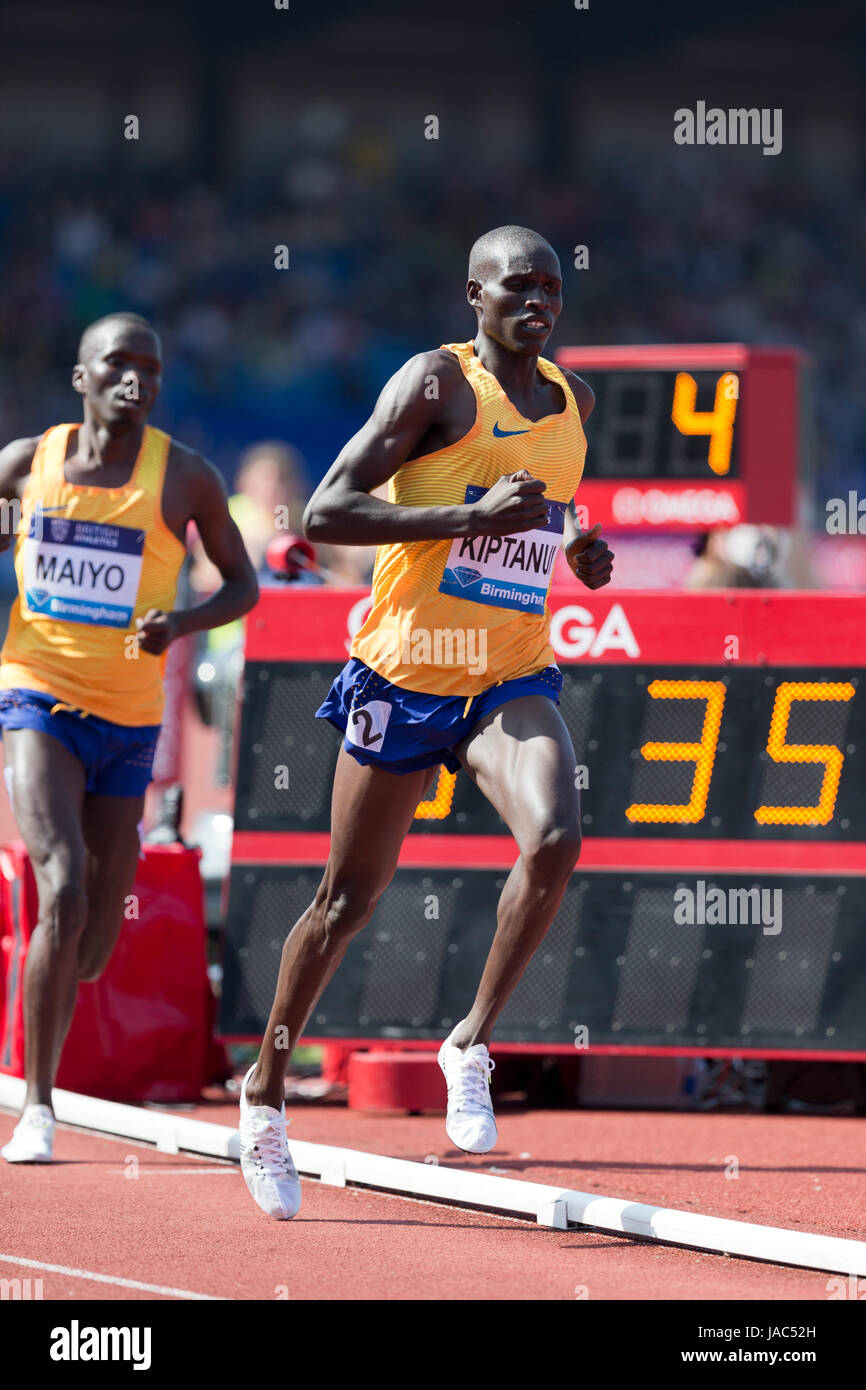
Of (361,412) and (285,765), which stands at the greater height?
(361,412)

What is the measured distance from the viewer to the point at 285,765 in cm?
715

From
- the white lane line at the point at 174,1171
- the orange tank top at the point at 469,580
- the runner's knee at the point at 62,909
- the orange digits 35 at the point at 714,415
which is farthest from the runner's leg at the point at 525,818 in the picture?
the orange digits 35 at the point at 714,415

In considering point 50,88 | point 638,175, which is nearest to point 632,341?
point 638,175

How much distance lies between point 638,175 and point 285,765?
22201mm

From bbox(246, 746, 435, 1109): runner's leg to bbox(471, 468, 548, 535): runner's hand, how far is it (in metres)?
0.71

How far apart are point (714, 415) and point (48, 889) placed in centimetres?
388

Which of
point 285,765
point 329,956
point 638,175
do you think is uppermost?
point 638,175

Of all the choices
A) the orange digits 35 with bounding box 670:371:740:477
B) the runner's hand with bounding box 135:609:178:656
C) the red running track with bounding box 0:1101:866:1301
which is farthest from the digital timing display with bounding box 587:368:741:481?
the runner's hand with bounding box 135:609:178:656

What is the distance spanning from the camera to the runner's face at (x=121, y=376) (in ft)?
19.8

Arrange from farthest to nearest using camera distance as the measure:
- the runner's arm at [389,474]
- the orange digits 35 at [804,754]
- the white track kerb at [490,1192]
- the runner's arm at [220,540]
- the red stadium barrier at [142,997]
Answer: the red stadium barrier at [142,997], the orange digits 35 at [804,754], the runner's arm at [220,540], the runner's arm at [389,474], the white track kerb at [490,1192]

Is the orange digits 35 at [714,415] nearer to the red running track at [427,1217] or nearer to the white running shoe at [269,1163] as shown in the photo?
the red running track at [427,1217]

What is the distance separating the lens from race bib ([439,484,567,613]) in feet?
15.5

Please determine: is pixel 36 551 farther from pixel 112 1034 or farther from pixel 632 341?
pixel 632 341

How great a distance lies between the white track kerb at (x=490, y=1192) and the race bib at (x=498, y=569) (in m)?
1.46
